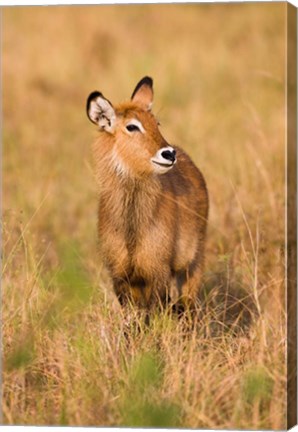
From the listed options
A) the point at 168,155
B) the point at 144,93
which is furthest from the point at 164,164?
the point at 144,93

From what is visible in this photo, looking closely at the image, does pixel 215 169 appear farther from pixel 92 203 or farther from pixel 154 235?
pixel 154 235

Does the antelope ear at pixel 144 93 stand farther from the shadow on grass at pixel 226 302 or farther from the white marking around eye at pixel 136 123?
the shadow on grass at pixel 226 302

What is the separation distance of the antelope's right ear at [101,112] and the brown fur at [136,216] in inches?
2.0

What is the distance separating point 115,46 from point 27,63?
1.23m

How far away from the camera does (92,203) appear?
44.0ft

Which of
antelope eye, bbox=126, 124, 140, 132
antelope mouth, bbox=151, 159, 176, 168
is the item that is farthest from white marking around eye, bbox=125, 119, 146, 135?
antelope mouth, bbox=151, 159, 176, 168

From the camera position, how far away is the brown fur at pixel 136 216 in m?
8.88

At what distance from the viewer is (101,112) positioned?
28.9ft

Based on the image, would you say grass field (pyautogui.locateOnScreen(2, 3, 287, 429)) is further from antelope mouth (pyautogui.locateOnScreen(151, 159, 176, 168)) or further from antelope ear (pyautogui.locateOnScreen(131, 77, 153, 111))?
antelope ear (pyautogui.locateOnScreen(131, 77, 153, 111))

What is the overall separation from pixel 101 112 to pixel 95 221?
421cm

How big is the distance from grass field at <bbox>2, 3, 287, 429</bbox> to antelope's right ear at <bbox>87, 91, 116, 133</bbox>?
3.30 ft

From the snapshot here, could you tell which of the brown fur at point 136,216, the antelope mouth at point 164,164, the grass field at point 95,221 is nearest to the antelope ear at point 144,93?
the brown fur at point 136,216

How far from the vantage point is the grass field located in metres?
8.21

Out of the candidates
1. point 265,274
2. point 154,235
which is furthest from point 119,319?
point 265,274
